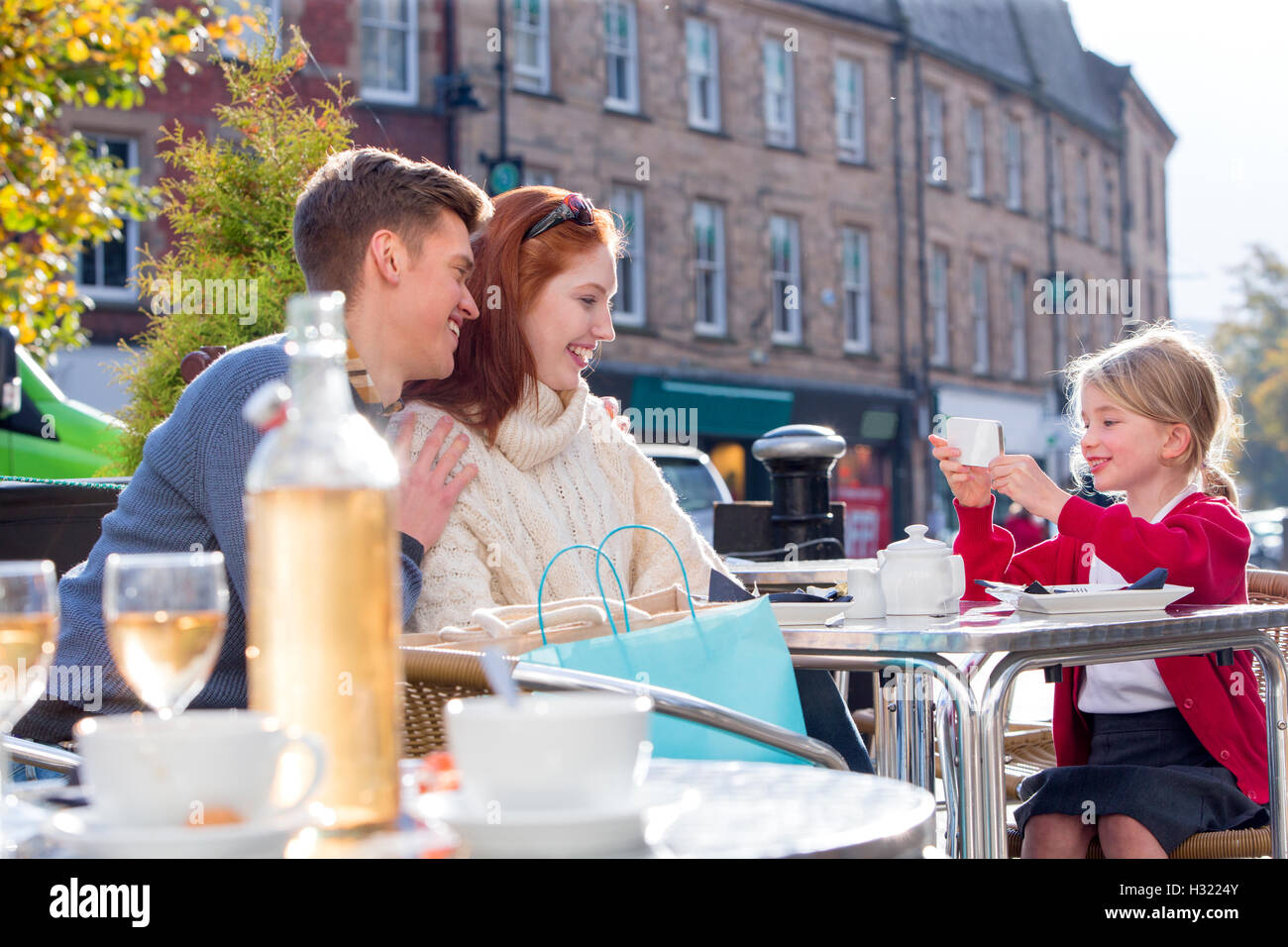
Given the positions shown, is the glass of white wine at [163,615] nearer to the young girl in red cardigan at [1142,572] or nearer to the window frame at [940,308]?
the young girl in red cardigan at [1142,572]

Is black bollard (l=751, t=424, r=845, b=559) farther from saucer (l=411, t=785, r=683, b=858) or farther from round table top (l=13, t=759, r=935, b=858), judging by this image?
saucer (l=411, t=785, r=683, b=858)

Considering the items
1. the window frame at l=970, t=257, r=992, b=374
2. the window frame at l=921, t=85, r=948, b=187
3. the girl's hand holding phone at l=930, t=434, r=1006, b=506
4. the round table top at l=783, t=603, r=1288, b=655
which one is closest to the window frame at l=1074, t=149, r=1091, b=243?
the window frame at l=970, t=257, r=992, b=374

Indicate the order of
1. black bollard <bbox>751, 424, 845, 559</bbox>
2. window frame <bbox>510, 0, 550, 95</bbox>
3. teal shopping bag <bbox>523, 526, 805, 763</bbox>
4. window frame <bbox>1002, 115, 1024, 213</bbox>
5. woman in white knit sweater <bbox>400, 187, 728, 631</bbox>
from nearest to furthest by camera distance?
teal shopping bag <bbox>523, 526, 805, 763</bbox> < woman in white knit sweater <bbox>400, 187, 728, 631</bbox> < black bollard <bbox>751, 424, 845, 559</bbox> < window frame <bbox>510, 0, 550, 95</bbox> < window frame <bbox>1002, 115, 1024, 213</bbox>

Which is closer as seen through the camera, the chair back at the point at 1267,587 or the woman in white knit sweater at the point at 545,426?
the woman in white knit sweater at the point at 545,426

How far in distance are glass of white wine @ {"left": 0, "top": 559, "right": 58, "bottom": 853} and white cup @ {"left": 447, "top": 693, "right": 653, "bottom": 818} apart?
33 cm

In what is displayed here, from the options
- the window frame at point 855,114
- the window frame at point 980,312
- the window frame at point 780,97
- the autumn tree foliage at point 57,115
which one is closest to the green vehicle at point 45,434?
the autumn tree foliage at point 57,115

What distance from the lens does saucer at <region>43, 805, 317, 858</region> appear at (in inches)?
34.2

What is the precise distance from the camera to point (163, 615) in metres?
1.00

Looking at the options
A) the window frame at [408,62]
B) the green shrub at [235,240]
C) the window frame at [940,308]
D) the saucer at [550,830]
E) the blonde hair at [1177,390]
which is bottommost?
the saucer at [550,830]

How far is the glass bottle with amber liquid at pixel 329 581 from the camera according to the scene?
869 millimetres

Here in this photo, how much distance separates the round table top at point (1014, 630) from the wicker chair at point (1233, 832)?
27cm

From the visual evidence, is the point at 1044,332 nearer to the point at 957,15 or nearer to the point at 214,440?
the point at 957,15

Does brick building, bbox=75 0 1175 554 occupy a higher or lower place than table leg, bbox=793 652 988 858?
higher

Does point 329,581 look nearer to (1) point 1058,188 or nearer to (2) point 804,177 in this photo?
(2) point 804,177
